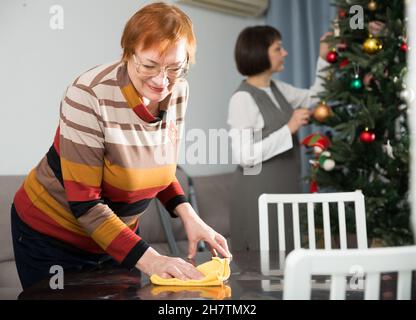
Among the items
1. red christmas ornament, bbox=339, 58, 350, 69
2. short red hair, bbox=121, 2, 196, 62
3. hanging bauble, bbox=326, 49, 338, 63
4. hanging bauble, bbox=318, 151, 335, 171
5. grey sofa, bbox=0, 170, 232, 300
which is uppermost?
hanging bauble, bbox=326, 49, 338, 63

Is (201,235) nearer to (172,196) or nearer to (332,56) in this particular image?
(172,196)

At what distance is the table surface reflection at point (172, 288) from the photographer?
0.92 metres

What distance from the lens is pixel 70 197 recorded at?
106 centimetres

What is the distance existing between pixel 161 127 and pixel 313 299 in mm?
485

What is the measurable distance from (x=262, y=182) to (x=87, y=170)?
1.16 meters

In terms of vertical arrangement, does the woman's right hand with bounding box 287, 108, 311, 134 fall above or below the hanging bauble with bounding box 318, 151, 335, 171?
above

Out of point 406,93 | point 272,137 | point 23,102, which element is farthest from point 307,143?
point 23,102

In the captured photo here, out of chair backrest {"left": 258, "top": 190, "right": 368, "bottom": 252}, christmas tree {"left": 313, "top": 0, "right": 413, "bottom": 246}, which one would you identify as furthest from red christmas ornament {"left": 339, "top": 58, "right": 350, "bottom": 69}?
chair backrest {"left": 258, "top": 190, "right": 368, "bottom": 252}

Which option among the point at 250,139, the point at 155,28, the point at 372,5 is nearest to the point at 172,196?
the point at 155,28

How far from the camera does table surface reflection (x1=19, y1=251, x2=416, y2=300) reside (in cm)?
92

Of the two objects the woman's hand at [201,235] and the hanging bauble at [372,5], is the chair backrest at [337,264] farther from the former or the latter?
the hanging bauble at [372,5]

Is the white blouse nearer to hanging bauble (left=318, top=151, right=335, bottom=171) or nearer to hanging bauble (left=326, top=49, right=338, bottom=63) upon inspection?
hanging bauble (left=318, top=151, right=335, bottom=171)

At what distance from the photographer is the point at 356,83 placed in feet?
6.63

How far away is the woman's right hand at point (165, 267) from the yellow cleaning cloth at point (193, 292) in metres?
0.03
